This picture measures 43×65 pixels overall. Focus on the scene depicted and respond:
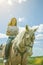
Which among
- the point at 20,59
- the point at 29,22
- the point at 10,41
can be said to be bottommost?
the point at 20,59

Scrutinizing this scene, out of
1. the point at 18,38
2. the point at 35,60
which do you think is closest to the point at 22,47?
the point at 18,38

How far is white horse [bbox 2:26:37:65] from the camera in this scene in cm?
238

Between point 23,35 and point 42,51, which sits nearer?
point 23,35

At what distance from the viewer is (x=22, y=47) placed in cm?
238

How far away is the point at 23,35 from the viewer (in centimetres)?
238

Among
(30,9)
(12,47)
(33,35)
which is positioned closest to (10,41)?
(12,47)

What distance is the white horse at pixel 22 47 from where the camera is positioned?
93.5 inches

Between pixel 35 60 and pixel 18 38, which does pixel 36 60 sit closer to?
pixel 35 60

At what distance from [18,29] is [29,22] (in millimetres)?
170

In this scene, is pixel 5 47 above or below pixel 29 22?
below

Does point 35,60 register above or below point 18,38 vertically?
below

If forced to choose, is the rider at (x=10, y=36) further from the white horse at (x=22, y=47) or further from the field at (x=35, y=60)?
the field at (x=35, y=60)

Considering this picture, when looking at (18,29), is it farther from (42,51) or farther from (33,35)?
(42,51)

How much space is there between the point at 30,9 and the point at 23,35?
1.22ft
